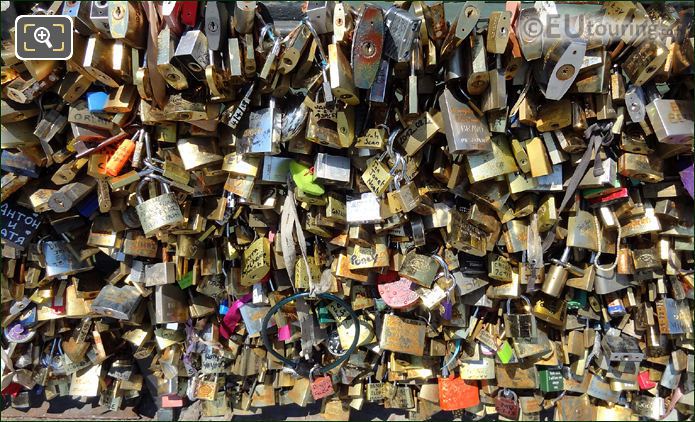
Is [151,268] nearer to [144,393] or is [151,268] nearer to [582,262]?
[144,393]

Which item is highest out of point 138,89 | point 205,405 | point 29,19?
point 29,19

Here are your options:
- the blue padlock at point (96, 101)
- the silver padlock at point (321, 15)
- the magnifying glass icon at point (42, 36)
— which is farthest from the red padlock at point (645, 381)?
the magnifying glass icon at point (42, 36)

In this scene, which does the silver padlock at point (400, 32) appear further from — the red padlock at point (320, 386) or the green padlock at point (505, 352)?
the red padlock at point (320, 386)

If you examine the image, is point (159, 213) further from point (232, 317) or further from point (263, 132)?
point (232, 317)

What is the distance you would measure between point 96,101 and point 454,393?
2.19 meters

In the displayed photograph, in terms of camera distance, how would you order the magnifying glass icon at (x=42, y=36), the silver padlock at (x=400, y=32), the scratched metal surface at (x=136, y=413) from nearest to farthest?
1. the silver padlock at (x=400, y=32)
2. the magnifying glass icon at (x=42, y=36)
3. the scratched metal surface at (x=136, y=413)

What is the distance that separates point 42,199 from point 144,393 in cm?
131

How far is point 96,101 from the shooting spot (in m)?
1.74

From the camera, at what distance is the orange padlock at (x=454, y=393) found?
2.13 m

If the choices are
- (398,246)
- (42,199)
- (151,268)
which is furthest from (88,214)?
(398,246)

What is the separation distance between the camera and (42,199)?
1.91m

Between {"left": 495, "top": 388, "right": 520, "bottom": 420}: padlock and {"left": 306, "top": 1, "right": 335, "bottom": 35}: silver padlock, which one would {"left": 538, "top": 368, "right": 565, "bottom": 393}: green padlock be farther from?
{"left": 306, "top": 1, "right": 335, "bottom": 35}: silver padlock

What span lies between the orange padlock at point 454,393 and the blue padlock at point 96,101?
6.78 feet

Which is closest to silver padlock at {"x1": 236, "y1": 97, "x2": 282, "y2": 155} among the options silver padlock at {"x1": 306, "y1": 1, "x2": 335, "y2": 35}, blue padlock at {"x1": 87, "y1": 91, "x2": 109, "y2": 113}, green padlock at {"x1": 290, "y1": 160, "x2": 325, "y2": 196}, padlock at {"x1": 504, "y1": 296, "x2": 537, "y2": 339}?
green padlock at {"x1": 290, "y1": 160, "x2": 325, "y2": 196}
